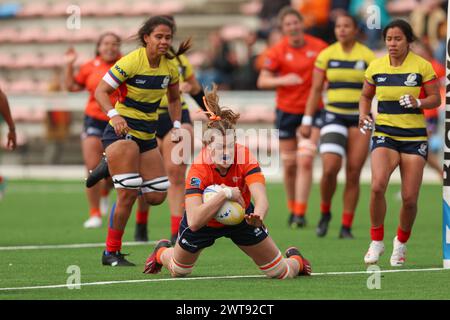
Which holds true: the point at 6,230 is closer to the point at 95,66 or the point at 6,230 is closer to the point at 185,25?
the point at 95,66

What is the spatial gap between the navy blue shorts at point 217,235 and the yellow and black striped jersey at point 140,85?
1.79 meters

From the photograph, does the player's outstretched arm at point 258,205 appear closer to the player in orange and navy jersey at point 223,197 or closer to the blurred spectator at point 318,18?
the player in orange and navy jersey at point 223,197

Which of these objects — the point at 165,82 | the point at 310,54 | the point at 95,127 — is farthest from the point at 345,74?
A: the point at 165,82

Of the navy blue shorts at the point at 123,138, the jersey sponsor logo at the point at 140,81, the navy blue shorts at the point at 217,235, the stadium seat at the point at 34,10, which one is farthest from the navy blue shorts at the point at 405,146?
the stadium seat at the point at 34,10

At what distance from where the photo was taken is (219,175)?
948 centimetres

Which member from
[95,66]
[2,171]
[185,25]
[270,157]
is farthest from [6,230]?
[185,25]

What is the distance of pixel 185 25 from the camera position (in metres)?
31.3

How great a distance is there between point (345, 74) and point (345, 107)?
39 centimetres

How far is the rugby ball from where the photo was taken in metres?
9.26

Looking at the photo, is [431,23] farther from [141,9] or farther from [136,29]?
[141,9]

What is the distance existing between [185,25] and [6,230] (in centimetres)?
1685

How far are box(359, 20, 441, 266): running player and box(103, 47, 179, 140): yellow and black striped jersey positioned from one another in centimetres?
189

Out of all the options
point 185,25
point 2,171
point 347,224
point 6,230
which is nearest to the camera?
point 347,224

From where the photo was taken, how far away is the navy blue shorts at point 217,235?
31.2 feet
